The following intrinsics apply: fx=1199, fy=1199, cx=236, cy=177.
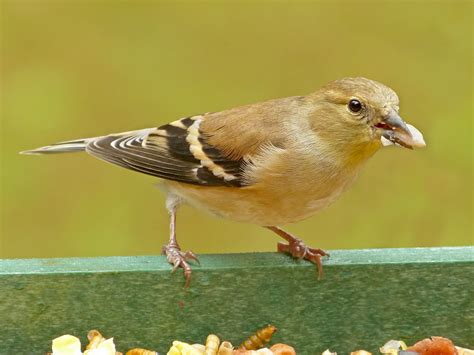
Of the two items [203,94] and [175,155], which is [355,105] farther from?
[203,94]

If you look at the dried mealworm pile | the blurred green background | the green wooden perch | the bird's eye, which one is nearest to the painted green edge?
the green wooden perch

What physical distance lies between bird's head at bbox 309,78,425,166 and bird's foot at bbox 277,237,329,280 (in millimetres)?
385

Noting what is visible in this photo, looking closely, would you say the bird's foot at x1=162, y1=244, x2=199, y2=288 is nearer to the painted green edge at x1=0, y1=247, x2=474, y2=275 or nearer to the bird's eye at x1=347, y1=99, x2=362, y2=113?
the painted green edge at x1=0, y1=247, x2=474, y2=275

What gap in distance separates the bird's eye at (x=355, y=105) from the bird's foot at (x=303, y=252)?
0.53 meters

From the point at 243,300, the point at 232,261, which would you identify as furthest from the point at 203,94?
the point at 243,300

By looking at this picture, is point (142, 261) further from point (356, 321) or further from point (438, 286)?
point (438, 286)

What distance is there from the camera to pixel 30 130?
A: 719cm

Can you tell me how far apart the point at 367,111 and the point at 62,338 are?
4.44ft

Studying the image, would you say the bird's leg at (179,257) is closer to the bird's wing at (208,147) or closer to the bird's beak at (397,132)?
the bird's wing at (208,147)

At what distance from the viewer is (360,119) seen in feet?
14.4

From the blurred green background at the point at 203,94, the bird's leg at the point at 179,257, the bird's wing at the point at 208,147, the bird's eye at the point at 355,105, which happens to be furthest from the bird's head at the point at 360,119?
the blurred green background at the point at 203,94

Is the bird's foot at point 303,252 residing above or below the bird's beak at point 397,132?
below

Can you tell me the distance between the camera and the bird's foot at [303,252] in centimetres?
433

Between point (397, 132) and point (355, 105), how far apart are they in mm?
238
